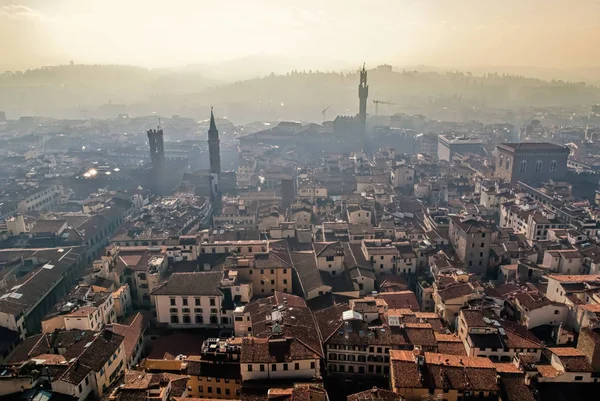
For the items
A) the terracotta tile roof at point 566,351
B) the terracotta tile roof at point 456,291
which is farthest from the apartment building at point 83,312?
the terracotta tile roof at point 566,351

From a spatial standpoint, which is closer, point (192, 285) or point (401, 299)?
point (192, 285)

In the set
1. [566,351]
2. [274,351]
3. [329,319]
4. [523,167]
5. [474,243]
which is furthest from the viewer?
[523,167]

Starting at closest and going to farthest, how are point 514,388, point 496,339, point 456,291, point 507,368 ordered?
point 514,388 < point 507,368 < point 496,339 < point 456,291

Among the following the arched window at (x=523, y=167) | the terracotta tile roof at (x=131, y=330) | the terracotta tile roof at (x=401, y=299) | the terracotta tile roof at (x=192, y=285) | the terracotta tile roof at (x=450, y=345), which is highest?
the arched window at (x=523, y=167)

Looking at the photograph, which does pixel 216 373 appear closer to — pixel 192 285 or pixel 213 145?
pixel 192 285

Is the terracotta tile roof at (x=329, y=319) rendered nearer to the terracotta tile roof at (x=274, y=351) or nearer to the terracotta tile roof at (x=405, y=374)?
the terracotta tile roof at (x=274, y=351)

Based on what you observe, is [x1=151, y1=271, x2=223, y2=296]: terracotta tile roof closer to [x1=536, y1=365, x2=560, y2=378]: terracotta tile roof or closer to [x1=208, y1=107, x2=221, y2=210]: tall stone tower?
[x1=536, y1=365, x2=560, y2=378]: terracotta tile roof

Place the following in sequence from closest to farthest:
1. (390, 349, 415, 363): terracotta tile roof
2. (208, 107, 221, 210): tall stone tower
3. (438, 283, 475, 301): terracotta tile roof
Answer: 1. (390, 349, 415, 363): terracotta tile roof
2. (438, 283, 475, 301): terracotta tile roof
3. (208, 107, 221, 210): tall stone tower

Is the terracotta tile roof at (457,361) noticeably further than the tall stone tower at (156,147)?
No

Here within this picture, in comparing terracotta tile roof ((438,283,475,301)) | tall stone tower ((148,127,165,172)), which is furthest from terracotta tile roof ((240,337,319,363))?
tall stone tower ((148,127,165,172))

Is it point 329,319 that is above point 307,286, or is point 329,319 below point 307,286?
above

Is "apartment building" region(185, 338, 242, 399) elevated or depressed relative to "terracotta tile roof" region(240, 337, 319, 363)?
depressed

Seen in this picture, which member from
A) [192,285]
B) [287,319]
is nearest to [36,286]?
[192,285]

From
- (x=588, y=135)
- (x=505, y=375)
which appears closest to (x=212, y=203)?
(x=505, y=375)
